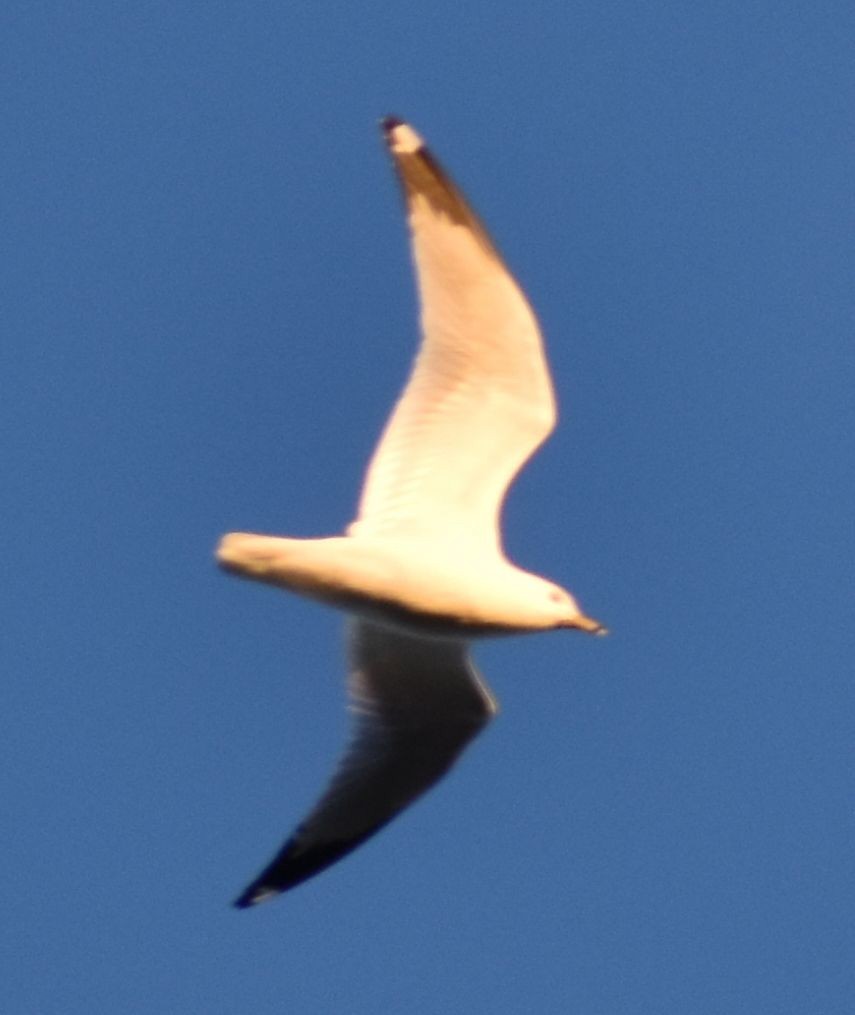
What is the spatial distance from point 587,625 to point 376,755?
202 cm

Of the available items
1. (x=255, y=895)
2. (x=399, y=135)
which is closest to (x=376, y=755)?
(x=255, y=895)

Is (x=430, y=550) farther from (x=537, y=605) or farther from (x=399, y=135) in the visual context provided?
(x=399, y=135)

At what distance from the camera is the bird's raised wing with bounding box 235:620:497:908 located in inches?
582

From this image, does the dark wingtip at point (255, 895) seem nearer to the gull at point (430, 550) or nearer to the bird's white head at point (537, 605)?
the gull at point (430, 550)

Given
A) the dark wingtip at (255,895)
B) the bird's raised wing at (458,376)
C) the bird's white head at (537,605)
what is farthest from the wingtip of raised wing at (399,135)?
the dark wingtip at (255,895)

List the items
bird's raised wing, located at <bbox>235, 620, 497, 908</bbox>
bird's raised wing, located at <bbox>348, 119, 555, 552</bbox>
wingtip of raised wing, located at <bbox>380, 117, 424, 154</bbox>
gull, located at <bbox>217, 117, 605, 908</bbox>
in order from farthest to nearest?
bird's raised wing, located at <bbox>235, 620, 497, 908</bbox>
wingtip of raised wing, located at <bbox>380, 117, 424, 154</bbox>
bird's raised wing, located at <bbox>348, 119, 555, 552</bbox>
gull, located at <bbox>217, 117, 605, 908</bbox>

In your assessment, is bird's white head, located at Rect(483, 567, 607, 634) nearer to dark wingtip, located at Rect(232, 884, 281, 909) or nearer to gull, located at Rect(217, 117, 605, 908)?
gull, located at Rect(217, 117, 605, 908)

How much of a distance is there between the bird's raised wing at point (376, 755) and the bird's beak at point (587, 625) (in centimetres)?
132

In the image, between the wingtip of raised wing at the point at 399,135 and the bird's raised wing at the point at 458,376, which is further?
the wingtip of raised wing at the point at 399,135

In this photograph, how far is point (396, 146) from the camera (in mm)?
14125

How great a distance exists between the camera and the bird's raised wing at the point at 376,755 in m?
14.8

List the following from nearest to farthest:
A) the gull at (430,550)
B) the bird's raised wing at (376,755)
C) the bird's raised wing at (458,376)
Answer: the gull at (430,550) < the bird's raised wing at (458,376) < the bird's raised wing at (376,755)

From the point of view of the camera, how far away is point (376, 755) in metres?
14.9

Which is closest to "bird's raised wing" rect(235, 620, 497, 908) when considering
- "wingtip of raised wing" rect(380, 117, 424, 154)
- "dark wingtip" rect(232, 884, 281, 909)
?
"dark wingtip" rect(232, 884, 281, 909)
